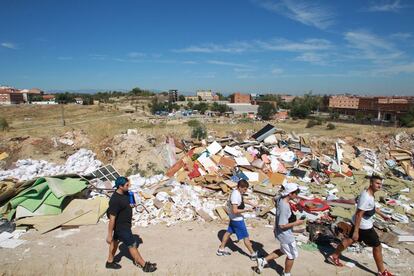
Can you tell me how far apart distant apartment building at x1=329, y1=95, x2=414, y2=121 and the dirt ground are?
203 feet

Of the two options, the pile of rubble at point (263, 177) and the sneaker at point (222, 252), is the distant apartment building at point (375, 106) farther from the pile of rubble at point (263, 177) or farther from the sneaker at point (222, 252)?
the sneaker at point (222, 252)

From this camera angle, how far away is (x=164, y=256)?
16.5 ft

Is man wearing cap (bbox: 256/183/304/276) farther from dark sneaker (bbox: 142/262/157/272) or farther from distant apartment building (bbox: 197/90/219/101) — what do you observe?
distant apartment building (bbox: 197/90/219/101)

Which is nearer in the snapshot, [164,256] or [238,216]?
[238,216]

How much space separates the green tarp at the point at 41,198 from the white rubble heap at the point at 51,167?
9.50 feet

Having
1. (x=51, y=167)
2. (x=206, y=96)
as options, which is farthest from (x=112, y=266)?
(x=206, y=96)

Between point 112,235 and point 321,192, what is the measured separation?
6497mm

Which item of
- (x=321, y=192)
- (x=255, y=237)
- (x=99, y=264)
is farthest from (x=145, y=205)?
(x=321, y=192)

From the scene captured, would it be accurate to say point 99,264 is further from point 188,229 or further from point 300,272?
point 300,272

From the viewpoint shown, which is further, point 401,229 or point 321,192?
point 321,192

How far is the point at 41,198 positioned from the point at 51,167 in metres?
4.15

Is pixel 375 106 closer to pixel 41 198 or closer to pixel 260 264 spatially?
pixel 260 264

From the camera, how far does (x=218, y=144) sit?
34.2 ft

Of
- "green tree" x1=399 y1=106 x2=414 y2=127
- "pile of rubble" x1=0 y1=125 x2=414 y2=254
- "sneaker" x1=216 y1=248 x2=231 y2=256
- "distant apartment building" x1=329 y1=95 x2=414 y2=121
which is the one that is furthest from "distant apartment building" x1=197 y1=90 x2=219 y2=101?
"sneaker" x1=216 y1=248 x2=231 y2=256
